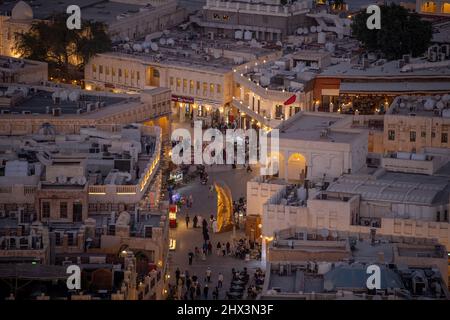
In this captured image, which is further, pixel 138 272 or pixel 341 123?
pixel 341 123

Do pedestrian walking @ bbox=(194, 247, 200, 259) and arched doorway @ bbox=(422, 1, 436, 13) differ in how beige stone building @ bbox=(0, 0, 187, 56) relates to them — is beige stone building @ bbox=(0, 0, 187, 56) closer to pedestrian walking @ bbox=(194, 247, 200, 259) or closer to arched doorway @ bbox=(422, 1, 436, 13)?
arched doorway @ bbox=(422, 1, 436, 13)

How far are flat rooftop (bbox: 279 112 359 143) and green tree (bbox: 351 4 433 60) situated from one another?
48.9ft

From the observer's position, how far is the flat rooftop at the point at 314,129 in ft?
282

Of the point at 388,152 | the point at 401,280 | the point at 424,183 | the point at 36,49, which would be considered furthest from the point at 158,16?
the point at 401,280

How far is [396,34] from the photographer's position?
346 feet

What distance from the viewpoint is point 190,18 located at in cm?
11944

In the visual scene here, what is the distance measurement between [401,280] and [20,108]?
31.2 m

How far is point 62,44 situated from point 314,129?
24.2 metres

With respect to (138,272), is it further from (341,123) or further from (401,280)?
(341,123)

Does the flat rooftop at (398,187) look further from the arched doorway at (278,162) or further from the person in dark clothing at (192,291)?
the person in dark clothing at (192,291)

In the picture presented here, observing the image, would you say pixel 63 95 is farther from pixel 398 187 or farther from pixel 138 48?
pixel 398 187

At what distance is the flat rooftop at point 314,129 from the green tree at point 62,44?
65.4 feet

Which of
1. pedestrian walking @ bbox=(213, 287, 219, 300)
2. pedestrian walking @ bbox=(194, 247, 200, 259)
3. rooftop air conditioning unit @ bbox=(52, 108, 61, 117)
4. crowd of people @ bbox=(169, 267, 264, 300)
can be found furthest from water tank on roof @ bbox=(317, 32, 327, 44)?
pedestrian walking @ bbox=(213, 287, 219, 300)

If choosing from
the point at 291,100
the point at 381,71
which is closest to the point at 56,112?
the point at 291,100
